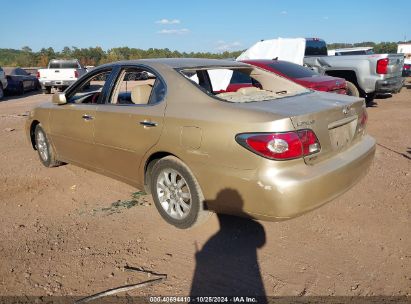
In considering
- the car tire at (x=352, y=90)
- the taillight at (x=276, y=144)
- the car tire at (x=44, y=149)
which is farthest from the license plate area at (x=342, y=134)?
the car tire at (x=352, y=90)

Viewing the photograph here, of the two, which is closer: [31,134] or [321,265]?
[321,265]

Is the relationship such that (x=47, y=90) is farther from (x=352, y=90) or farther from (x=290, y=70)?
(x=352, y=90)

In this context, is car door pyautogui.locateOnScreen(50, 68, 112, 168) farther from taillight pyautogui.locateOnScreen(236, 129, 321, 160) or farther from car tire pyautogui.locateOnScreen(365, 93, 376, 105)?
car tire pyautogui.locateOnScreen(365, 93, 376, 105)

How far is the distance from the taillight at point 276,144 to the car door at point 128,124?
0.95 metres

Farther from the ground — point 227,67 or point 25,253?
point 227,67

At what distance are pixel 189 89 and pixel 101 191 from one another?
2.01 meters

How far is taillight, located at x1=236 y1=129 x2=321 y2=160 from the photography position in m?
2.77

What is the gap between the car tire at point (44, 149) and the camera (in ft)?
17.5

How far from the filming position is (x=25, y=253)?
10.6 ft

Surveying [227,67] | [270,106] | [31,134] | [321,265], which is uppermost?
[227,67]

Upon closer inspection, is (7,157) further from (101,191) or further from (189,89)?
(189,89)

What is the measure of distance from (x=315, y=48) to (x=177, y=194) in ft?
35.5

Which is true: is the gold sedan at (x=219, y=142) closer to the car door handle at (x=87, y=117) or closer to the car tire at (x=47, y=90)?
the car door handle at (x=87, y=117)

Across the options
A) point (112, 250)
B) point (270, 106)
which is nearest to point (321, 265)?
→ point (270, 106)
